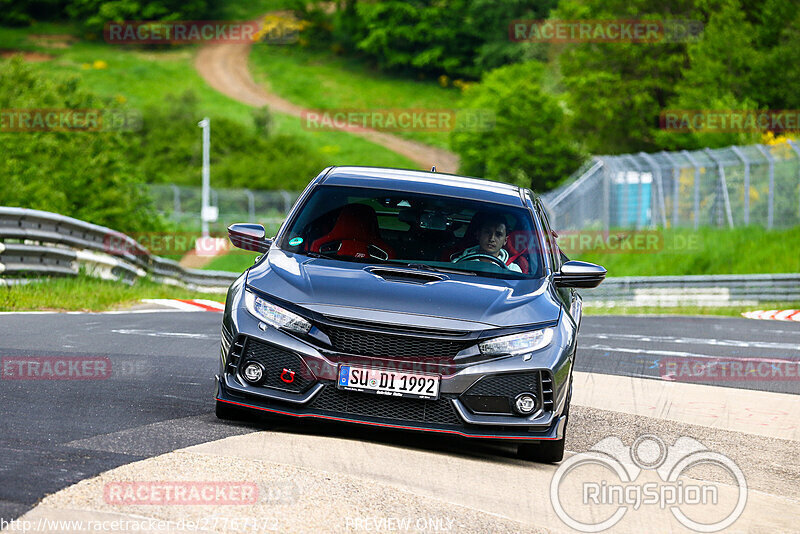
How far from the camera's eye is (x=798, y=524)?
651 centimetres

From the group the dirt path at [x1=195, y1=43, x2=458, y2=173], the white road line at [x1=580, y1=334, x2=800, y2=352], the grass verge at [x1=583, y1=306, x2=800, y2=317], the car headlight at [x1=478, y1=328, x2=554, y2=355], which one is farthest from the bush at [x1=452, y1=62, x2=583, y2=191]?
the car headlight at [x1=478, y1=328, x2=554, y2=355]

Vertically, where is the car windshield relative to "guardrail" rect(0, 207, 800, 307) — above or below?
above

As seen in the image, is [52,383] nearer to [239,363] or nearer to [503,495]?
[239,363]

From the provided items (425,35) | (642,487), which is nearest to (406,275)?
(642,487)

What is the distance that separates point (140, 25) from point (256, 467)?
120 metres

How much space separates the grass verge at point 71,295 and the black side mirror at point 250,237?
7779mm

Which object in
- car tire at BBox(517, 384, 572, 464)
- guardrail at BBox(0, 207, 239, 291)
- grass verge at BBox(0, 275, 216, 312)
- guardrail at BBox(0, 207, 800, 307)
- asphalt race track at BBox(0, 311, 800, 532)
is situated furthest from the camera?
guardrail at BBox(0, 207, 800, 307)

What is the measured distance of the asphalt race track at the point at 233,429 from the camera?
20.4ft

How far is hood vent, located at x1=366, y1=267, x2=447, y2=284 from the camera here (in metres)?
7.52

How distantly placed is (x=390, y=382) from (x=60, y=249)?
12.4m

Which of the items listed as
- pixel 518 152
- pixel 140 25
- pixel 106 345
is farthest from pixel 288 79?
pixel 106 345

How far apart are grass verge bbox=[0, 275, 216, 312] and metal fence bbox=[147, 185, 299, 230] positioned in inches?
1630

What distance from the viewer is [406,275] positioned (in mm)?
7582

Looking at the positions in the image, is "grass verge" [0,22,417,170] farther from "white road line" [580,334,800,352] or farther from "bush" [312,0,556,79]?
"white road line" [580,334,800,352]
